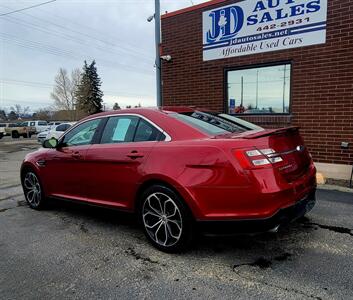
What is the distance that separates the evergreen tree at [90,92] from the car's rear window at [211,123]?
2455 inches

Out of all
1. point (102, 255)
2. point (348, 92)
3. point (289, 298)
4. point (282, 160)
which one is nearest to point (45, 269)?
point (102, 255)

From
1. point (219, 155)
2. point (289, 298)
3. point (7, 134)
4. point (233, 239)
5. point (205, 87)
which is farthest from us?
point (7, 134)

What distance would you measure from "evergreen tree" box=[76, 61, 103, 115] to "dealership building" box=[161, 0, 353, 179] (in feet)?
186

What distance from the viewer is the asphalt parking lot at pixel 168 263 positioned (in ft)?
10.3

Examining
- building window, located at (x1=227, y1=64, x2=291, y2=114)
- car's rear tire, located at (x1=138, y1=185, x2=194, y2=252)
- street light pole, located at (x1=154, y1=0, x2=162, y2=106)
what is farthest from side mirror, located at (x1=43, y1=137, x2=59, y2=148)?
street light pole, located at (x1=154, y1=0, x2=162, y2=106)

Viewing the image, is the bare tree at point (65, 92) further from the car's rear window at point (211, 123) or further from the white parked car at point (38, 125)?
the car's rear window at point (211, 123)

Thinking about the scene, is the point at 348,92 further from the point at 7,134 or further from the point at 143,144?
the point at 7,134

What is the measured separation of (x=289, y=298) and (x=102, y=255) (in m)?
1.96

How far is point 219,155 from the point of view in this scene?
3494mm

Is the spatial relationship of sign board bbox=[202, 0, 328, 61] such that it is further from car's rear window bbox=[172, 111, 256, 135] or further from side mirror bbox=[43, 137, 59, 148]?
side mirror bbox=[43, 137, 59, 148]

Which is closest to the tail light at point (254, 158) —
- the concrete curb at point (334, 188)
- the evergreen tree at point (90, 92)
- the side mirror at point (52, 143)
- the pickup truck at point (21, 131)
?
the side mirror at point (52, 143)

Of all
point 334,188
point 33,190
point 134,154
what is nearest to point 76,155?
point 134,154

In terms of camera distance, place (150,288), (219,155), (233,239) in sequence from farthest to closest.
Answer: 1. (233,239)
2. (219,155)
3. (150,288)

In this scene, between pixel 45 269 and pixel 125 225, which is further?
pixel 125 225
